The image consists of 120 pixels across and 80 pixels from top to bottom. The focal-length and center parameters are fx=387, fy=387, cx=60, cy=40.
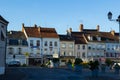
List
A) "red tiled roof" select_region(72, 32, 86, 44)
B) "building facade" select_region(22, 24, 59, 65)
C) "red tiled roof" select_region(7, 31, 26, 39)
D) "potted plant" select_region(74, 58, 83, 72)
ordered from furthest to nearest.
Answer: "red tiled roof" select_region(72, 32, 86, 44) < "building facade" select_region(22, 24, 59, 65) < "red tiled roof" select_region(7, 31, 26, 39) < "potted plant" select_region(74, 58, 83, 72)

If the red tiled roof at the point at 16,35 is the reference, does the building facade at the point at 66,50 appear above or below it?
below

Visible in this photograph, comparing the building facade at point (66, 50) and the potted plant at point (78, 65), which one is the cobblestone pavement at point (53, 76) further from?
the building facade at point (66, 50)

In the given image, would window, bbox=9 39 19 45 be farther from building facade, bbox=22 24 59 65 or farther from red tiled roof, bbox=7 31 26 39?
building facade, bbox=22 24 59 65

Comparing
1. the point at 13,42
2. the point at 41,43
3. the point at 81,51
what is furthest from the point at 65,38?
the point at 13,42

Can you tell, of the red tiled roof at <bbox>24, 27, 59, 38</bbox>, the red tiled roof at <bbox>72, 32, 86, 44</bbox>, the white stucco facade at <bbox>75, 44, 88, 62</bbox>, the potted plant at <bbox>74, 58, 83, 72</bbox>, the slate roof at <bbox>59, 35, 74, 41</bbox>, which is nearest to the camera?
the potted plant at <bbox>74, 58, 83, 72</bbox>

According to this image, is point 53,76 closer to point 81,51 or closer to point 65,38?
point 65,38

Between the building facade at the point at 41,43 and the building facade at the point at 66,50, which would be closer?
the building facade at the point at 41,43

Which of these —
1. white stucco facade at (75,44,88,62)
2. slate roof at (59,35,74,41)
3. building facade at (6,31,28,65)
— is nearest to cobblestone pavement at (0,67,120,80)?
building facade at (6,31,28,65)

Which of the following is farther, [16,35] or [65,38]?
[65,38]

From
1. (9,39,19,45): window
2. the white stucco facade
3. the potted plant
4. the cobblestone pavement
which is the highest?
(9,39,19,45): window

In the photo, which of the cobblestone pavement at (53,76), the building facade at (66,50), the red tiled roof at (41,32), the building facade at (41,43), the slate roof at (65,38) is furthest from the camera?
the slate roof at (65,38)

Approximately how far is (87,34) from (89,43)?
13.0ft

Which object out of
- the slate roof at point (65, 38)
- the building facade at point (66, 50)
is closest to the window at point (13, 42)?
the building facade at point (66, 50)

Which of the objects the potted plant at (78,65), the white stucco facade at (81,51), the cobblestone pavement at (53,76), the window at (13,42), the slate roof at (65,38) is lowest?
the cobblestone pavement at (53,76)
